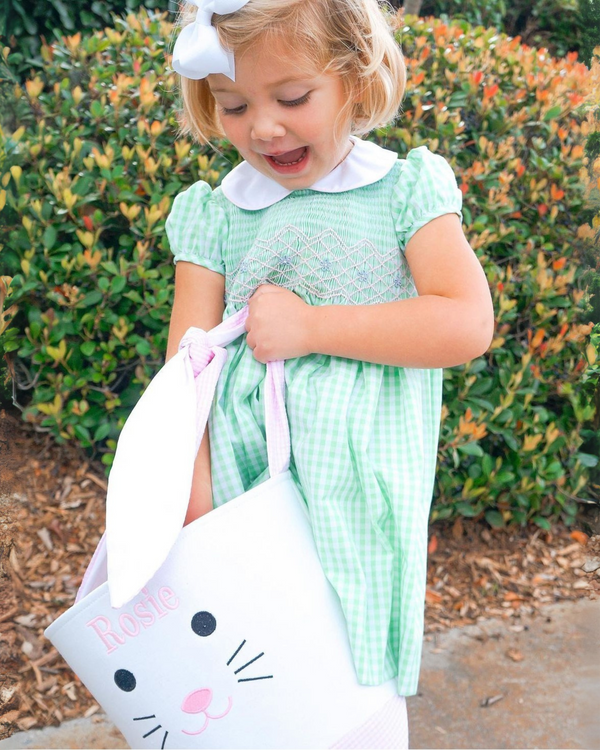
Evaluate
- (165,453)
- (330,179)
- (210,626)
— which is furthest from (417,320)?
(210,626)

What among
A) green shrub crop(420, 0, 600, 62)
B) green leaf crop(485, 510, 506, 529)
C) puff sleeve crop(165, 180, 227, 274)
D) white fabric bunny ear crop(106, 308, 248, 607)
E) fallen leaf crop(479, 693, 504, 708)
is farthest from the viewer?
green shrub crop(420, 0, 600, 62)

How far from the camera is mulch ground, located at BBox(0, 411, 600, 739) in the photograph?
8.57 feet

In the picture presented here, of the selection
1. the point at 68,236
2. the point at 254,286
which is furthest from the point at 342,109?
the point at 68,236

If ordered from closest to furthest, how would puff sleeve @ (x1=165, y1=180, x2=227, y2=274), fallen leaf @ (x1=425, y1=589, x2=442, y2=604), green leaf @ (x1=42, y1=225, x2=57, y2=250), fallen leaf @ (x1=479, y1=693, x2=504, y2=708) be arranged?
puff sleeve @ (x1=165, y1=180, x2=227, y2=274)
fallen leaf @ (x1=479, y1=693, x2=504, y2=708)
green leaf @ (x1=42, y1=225, x2=57, y2=250)
fallen leaf @ (x1=425, y1=589, x2=442, y2=604)

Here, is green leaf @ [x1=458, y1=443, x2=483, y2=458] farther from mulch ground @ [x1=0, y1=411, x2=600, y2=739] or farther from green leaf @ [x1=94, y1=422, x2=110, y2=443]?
green leaf @ [x1=94, y1=422, x2=110, y2=443]

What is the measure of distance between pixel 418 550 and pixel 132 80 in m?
2.23

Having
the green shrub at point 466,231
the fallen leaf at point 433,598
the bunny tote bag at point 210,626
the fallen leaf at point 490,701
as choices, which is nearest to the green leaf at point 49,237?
the green shrub at point 466,231

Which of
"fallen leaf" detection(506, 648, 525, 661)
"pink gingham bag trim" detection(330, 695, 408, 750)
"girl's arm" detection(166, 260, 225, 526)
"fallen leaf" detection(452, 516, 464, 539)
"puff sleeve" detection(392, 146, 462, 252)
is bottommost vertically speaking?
"fallen leaf" detection(506, 648, 525, 661)

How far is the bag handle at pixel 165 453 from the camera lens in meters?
1.22

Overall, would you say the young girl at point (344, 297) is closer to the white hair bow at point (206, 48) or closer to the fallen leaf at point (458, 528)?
the white hair bow at point (206, 48)

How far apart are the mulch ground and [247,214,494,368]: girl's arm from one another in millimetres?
1760

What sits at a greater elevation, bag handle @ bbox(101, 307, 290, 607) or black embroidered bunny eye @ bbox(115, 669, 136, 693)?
bag handle @ bbox(101, 307, 290, 607)

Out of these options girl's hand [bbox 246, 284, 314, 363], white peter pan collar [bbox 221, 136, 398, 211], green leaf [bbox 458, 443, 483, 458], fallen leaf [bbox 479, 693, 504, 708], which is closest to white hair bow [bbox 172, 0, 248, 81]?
white peter pan collar [bbox 221, 136, 398, 211]

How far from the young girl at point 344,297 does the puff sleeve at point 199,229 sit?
0.08 m
